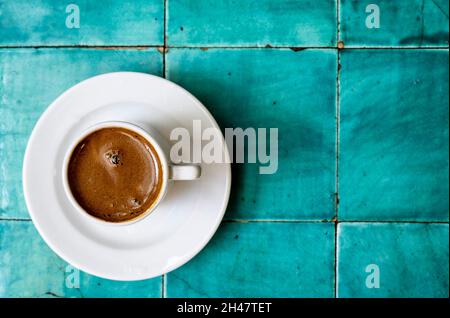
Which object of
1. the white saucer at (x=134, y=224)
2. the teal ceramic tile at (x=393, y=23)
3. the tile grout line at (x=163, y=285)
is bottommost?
the tile grout line at (x=163, y=285)

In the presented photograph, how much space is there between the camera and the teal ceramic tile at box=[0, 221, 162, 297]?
856mm

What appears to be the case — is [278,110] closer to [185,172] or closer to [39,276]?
[185,172]

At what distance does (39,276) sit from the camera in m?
0.86

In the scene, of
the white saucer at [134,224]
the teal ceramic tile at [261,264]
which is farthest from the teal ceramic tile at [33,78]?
the teal ceramic tile at [261,264]

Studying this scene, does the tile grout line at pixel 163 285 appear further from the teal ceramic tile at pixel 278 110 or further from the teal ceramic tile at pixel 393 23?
the teal ceramic tile at pixel 393 23

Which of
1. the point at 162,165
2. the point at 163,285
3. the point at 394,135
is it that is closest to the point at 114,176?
the point at 162,165

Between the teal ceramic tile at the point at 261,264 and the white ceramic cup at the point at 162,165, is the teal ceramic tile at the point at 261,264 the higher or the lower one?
the lower one

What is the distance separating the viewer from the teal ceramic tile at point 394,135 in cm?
85

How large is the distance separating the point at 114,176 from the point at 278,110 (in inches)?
14.3

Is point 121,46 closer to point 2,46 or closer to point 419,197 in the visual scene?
point 2,46

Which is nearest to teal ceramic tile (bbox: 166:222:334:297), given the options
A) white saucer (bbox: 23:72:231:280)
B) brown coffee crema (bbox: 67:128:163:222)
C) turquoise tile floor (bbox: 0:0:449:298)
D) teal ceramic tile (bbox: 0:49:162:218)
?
turquoise tile floor (bbox: 0:0:449:298)

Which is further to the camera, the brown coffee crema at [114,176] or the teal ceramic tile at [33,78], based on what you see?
the teal ceramic tile at [33,78]

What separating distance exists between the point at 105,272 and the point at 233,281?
267mm

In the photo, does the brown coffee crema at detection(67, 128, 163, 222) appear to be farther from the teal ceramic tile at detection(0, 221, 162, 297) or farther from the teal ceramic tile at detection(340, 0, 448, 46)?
the teal ceramic tile at detection(340, 0, 448, 46)
